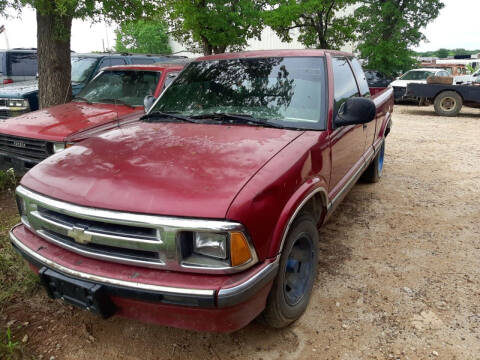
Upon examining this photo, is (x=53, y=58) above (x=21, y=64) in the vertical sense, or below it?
→ below

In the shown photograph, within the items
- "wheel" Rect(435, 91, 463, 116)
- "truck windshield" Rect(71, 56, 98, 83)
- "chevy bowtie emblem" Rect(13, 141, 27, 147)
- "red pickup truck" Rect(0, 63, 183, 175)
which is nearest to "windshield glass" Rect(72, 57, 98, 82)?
"truck windshield" Rect(71, 56, 98, 83)

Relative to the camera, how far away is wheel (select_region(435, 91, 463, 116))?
1255 centimetres

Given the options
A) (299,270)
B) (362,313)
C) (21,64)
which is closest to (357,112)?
(299,270)

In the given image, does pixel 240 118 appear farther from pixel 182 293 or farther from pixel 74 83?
pixel 74 83

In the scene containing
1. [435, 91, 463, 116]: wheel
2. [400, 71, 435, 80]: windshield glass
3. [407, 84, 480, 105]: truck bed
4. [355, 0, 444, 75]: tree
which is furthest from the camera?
[355, 0, 444, 75]: tree

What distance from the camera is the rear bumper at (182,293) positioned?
1.75 m

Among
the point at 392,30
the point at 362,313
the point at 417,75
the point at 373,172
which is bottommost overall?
Result: the point at 362,313

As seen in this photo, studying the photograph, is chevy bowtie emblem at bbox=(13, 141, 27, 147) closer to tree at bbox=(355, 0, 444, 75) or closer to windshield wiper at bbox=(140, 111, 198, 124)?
windshield wiper at bbox=(140, 111, 198, 124)

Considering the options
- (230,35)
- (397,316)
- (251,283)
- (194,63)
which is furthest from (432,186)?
(230,35)

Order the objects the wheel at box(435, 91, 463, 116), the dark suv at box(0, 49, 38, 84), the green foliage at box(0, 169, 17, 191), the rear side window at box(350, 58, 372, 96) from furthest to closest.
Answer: the wheel at box(435, 91, 463, 116)
the dark suv at box(0, 49, 38, 84)
the green foliage at box(0, 169, 17, 191)
the rear side window at box(350, 58, 372, 96)

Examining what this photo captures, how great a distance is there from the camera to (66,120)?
4609mm

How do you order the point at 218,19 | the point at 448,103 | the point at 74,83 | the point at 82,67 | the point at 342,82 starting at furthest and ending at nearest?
the point at 218,19 → the point at 448,103 → the point at 82,67 → the point at 74,83 → the point at 342,82

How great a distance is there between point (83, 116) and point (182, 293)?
12.5ft

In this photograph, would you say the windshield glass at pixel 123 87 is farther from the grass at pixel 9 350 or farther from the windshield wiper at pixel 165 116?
the grass at pixel 9 350
